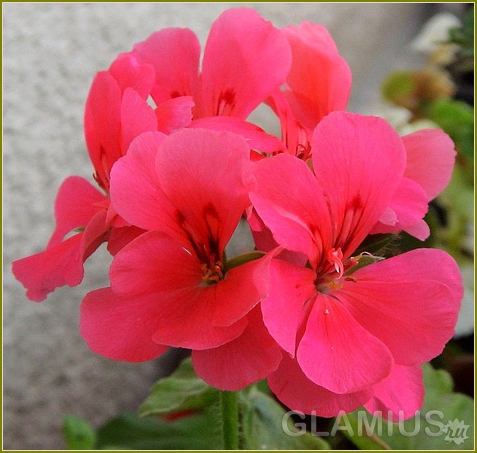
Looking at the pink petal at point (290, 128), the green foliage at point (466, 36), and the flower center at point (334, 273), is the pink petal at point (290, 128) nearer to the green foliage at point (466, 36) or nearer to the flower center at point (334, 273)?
the flower center at point (334, 273)

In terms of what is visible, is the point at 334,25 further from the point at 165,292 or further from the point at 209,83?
the point at 165,292

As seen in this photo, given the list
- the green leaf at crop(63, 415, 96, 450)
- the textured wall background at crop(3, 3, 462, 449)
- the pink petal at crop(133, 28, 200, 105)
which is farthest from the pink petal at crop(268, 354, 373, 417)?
the textured wall background at crop(3, 3, 462, 449)

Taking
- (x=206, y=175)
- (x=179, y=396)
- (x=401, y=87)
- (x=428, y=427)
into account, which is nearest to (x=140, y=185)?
(x=206, y=175)

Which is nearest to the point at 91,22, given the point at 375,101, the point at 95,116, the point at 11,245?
the point at 11,245

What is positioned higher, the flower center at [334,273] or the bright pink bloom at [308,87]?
the bright pink bloom at [308,87]

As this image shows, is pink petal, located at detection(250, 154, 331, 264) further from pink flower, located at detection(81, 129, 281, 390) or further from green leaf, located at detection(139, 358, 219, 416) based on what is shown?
green leaf, located at detection(139, 358, 219, 416)

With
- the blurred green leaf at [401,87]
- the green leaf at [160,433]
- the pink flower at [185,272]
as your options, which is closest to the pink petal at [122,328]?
the pink flower at [185,272]

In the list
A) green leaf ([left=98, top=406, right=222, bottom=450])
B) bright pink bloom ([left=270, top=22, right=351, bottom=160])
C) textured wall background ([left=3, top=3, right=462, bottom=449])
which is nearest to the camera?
bright pink bloom ([left=270, top=22, right=351, bottom=160])
